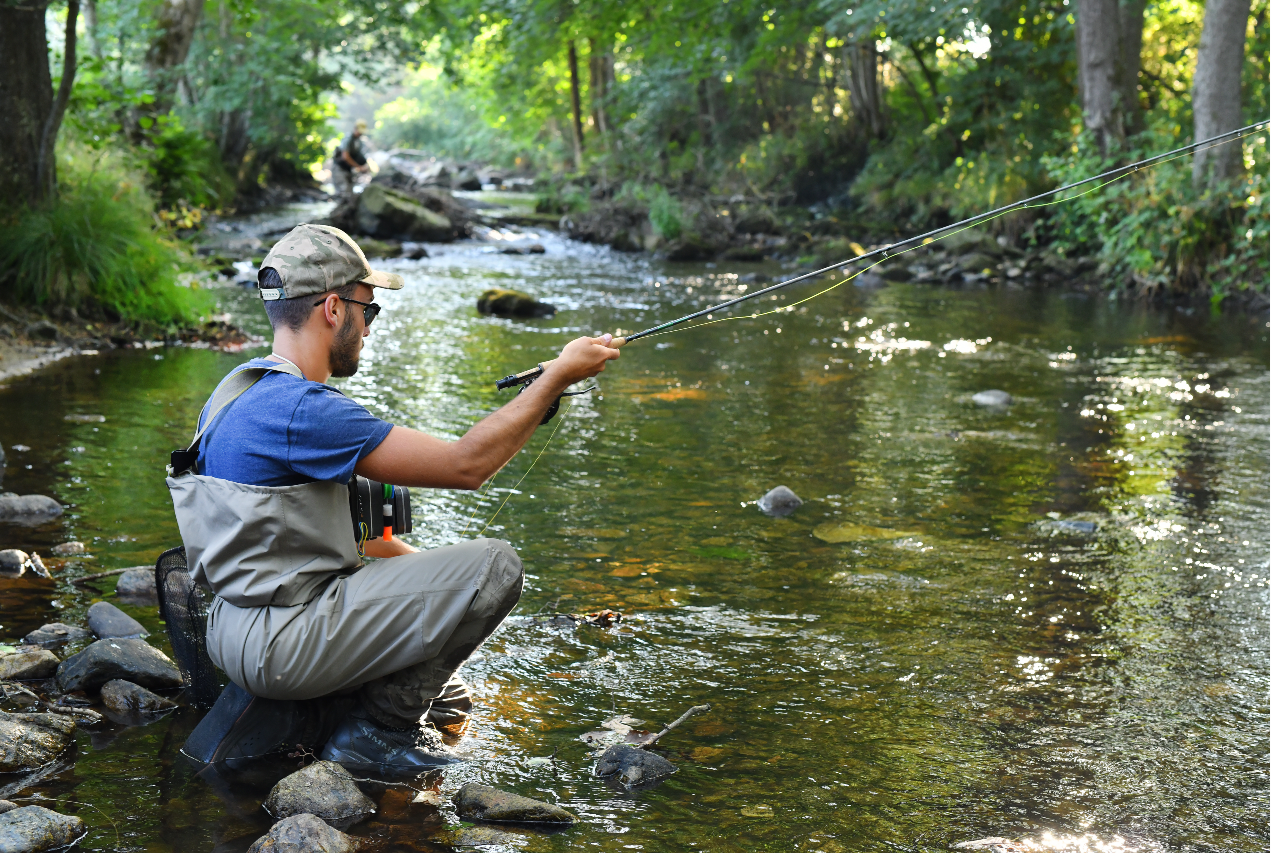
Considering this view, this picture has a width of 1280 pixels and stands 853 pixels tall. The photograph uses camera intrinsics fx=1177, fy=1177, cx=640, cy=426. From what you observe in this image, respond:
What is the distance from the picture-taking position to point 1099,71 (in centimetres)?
1636

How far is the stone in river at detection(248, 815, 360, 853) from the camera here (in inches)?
95.8

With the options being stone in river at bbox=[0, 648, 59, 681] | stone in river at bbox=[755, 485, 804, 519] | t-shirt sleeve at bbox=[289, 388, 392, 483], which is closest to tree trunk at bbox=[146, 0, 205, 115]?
stone in river at bbox=[755, 485, 804, 519]

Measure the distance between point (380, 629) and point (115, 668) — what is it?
1018 millimetres

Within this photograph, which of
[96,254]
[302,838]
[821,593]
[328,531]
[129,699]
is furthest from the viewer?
[96,254]

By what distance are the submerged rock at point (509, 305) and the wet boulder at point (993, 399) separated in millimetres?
5263

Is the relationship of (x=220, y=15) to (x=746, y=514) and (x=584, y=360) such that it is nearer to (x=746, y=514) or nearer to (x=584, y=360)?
(x=746, y=514)

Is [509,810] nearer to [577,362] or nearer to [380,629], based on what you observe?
[380,629]

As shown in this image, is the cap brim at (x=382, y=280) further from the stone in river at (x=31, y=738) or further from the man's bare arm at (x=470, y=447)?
the stone in river at (x=31, y=738)

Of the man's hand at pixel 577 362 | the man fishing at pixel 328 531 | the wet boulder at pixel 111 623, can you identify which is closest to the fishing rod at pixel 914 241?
the man's hand at pixel 577 362

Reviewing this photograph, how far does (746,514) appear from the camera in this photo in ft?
17.9

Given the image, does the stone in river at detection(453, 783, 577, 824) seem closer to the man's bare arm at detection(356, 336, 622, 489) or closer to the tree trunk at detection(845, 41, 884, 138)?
the man's bare arm at detection(356, 336, 622, 489)

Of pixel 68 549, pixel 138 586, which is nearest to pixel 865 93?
pixel 68 549

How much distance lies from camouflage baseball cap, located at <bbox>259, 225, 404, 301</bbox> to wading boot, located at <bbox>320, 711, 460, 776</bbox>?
3.56 ft

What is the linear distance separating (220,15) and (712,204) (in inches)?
425
